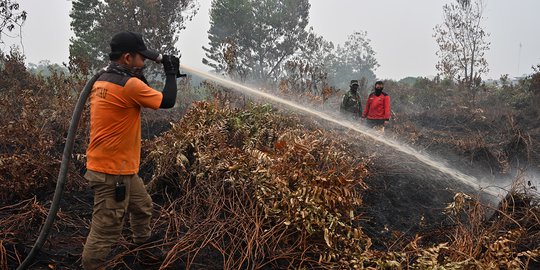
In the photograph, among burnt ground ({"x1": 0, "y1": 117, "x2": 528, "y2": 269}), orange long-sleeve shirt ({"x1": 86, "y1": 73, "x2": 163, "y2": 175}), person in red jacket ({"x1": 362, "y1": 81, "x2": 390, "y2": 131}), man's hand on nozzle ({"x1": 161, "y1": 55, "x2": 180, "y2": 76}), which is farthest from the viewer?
person in red jacket ({"x1": 362, "y1": 81, "x2": 390, "y2": 131})

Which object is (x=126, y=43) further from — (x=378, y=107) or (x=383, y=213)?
(x=378, y=107)

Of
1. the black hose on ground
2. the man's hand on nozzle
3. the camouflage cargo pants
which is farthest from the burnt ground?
the man's hand on nozzle

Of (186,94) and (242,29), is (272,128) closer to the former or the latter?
(186,94)

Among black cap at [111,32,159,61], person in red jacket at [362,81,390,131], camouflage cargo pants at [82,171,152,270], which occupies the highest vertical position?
black cap at [111,32,159,61]

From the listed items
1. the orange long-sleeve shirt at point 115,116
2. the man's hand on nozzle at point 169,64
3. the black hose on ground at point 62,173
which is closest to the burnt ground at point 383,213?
the black hose on ground at point 62,173

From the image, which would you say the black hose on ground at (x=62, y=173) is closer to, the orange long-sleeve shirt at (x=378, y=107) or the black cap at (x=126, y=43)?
the black cap at (x=126, y=43)

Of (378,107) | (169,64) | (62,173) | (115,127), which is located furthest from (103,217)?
(378,107)

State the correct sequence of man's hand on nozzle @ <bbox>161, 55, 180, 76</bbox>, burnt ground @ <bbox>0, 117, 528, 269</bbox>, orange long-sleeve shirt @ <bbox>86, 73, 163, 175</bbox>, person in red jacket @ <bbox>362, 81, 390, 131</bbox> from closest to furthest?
orange long-sleeve shirt @ <bbox>86, 73, 163, 175</bbox> → man's hand on nozzle @ <bbox>161, 55, 180, 76</bbox> → burnt ground @ <bbox>0, 117, 528, 269</bbox> → person in red jacket @ <bbox>362, 81, 390, 131</bbox>

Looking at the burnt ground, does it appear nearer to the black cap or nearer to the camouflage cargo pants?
the camouflage cargo pants

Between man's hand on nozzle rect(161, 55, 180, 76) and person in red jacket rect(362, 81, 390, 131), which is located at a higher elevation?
man's hand on nozzle rect(161, 55, 180, 76)

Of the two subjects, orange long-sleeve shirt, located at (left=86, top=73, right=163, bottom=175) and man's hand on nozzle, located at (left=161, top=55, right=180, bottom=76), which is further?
man's hand on nozzle, located at (left=161, top=55, right=180, bottom=76)

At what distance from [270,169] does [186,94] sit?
9151 mm

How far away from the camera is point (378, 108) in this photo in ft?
24.5

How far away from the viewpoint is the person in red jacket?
7.34 m
